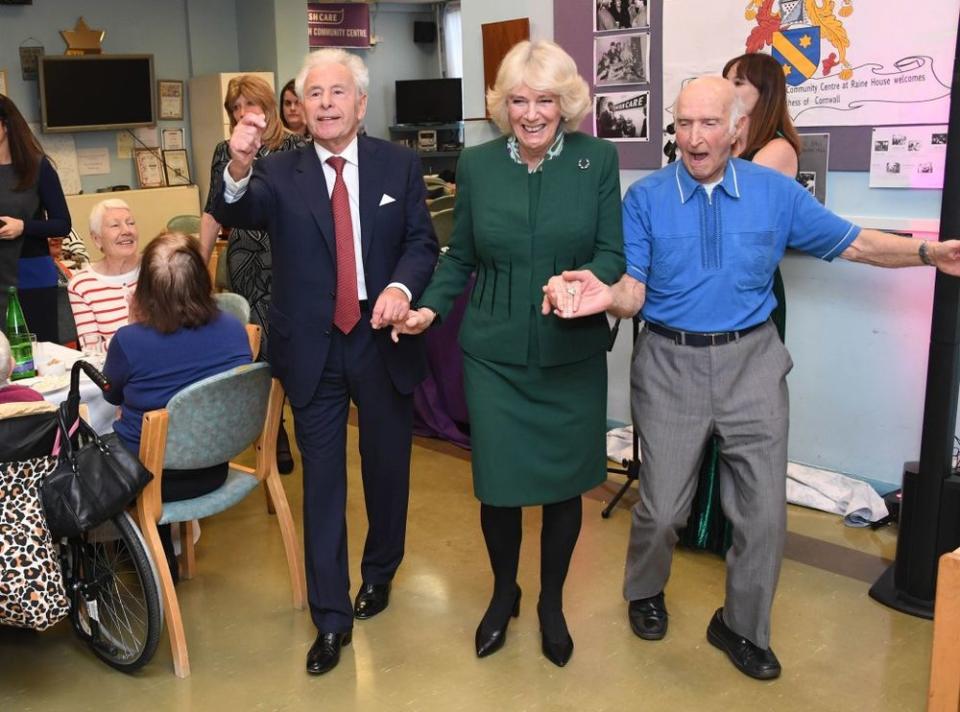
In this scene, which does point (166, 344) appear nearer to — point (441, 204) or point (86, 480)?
point (86, 480)

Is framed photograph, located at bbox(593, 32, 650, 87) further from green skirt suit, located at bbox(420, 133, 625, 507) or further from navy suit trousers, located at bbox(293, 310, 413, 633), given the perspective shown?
navy suit trousers, located at bbox(293, 310, 413, 633)

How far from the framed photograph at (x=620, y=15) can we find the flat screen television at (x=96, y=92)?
5.20m

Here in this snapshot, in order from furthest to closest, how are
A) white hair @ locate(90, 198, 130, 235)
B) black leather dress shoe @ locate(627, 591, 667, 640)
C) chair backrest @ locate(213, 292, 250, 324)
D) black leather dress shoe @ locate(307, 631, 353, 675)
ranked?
1. chair backrest @ locate(213, 292, 250, 324)
2. white hair @ locate(90, 198, 130, 235)
3. black leather dress shoe @ locate(627, 591, 667, 640)
4. black leather dress shoe @ locate(307, 631, 353, 675)

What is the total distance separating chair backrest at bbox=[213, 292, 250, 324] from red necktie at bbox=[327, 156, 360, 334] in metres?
1.13

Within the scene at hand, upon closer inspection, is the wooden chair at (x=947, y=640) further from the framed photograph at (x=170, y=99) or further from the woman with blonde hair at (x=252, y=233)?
the framed photograph at (x=170, y=99)

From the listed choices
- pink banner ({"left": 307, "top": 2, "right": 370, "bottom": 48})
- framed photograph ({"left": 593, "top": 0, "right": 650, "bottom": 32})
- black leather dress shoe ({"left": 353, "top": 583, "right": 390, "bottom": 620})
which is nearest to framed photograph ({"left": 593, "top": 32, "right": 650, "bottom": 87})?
framed photograph ({"left": 593, "top": 0, "right": 650, "bottom": 32})

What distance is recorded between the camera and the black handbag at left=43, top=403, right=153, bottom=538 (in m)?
2.57

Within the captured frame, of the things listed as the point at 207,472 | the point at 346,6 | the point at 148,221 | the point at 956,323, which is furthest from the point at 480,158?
the point at 346,6

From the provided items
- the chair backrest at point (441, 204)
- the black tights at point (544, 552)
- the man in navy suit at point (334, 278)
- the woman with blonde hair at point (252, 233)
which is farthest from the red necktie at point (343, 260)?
the chair backrest at point (441, 204)

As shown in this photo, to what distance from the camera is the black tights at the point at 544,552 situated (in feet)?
9.17

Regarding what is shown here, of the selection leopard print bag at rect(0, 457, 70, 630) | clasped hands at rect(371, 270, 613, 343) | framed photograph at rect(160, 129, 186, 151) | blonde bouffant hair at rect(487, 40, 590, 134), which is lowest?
leopard print bag at rect(0, 457, 70, 630)

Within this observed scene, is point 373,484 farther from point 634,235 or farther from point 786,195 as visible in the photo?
point 786,195

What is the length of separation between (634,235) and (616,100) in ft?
6.74

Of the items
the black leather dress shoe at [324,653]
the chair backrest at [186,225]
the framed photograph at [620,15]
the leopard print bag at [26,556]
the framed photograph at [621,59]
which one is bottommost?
the black leather dress shoe at [324,653]
